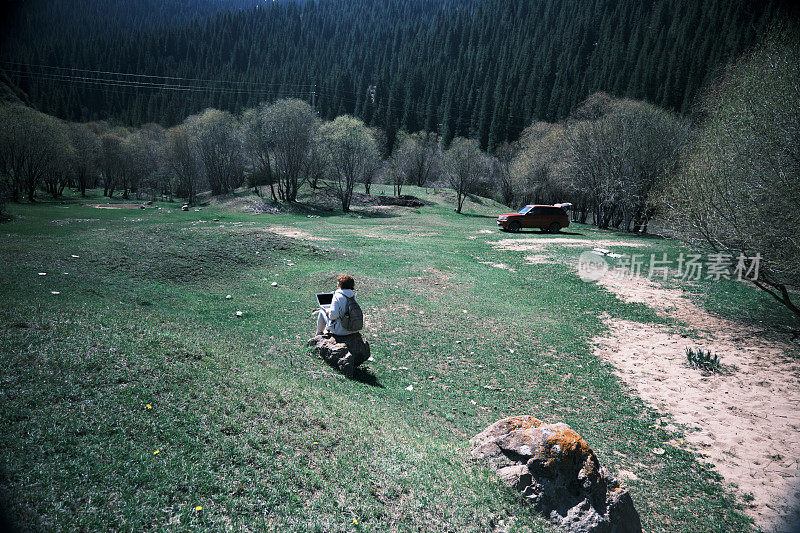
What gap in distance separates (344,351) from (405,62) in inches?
6158

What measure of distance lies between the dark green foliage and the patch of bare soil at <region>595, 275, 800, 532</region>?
0.67 feet

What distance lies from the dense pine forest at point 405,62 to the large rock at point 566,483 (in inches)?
3086

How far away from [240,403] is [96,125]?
82.9m

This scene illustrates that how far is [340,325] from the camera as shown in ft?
24.1

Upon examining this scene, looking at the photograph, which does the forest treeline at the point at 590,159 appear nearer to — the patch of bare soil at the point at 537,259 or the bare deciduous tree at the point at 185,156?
the bare deciduous tree at the point at 185,156

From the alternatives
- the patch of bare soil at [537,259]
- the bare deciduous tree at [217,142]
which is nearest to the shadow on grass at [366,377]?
the patch of bare soil at [537,259]

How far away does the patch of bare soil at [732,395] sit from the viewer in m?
5.42

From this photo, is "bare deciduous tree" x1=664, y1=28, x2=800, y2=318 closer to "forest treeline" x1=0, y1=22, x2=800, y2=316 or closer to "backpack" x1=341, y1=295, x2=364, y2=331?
"forest treeline" x1=0, y1=22, x2=800, y2=316

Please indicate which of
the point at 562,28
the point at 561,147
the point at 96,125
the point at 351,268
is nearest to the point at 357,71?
the point at 562,28

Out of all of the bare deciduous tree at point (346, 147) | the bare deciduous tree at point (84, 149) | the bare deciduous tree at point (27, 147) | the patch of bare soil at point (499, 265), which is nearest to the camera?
the patch of bare soil at point (499, 265)

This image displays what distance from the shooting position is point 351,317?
23.7ft

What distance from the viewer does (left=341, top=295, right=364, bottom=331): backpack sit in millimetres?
7176

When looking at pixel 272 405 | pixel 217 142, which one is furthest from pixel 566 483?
pixel 217 142

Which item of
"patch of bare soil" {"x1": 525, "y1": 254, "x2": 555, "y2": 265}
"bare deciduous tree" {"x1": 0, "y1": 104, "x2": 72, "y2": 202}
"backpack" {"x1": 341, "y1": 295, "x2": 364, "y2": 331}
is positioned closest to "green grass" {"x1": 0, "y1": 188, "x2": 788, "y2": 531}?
"backpack" {"x1": 341, "y1": 295, "x2": 364, "y2": 331}
